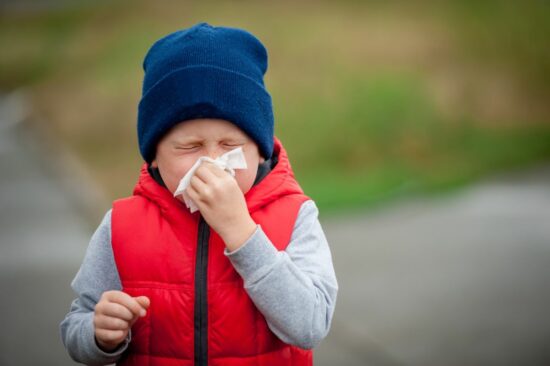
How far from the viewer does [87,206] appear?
7145 millimetres

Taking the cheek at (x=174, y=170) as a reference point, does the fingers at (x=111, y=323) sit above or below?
below

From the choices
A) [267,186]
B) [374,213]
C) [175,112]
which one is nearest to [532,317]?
[374,213]

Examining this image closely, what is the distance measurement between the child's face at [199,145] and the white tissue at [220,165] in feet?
0.09

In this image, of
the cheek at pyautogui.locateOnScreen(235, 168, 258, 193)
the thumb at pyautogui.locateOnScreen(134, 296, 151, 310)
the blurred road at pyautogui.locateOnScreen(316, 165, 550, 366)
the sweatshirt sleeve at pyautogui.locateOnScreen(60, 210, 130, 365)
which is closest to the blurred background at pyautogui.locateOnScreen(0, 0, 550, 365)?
the blurred road at pyautogui.locateOnScreen(316, 165, 550, 366)

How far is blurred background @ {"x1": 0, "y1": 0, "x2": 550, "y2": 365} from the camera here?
4.59m

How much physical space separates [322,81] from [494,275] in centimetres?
595

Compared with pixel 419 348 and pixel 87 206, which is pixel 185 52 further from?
pixel 87 206

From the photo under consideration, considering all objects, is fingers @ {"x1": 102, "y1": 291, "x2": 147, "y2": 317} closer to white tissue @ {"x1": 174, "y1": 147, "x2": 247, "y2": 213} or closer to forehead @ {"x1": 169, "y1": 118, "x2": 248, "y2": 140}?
white tissue @ {"x1": 174, "y1": 147, "x2": 247, "y2": 213}

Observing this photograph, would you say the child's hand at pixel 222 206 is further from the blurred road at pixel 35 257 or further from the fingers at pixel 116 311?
the blurred road at pixel 35 257

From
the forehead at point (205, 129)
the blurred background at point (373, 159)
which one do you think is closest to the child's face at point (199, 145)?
the forehead at point (205, 129)

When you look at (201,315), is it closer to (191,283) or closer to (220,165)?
(191,283)

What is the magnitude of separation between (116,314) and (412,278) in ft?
12.0

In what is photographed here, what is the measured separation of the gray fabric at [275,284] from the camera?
181 centimetres

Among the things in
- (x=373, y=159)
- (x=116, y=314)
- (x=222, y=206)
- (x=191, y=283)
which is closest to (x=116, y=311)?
(x=116, y=314)
